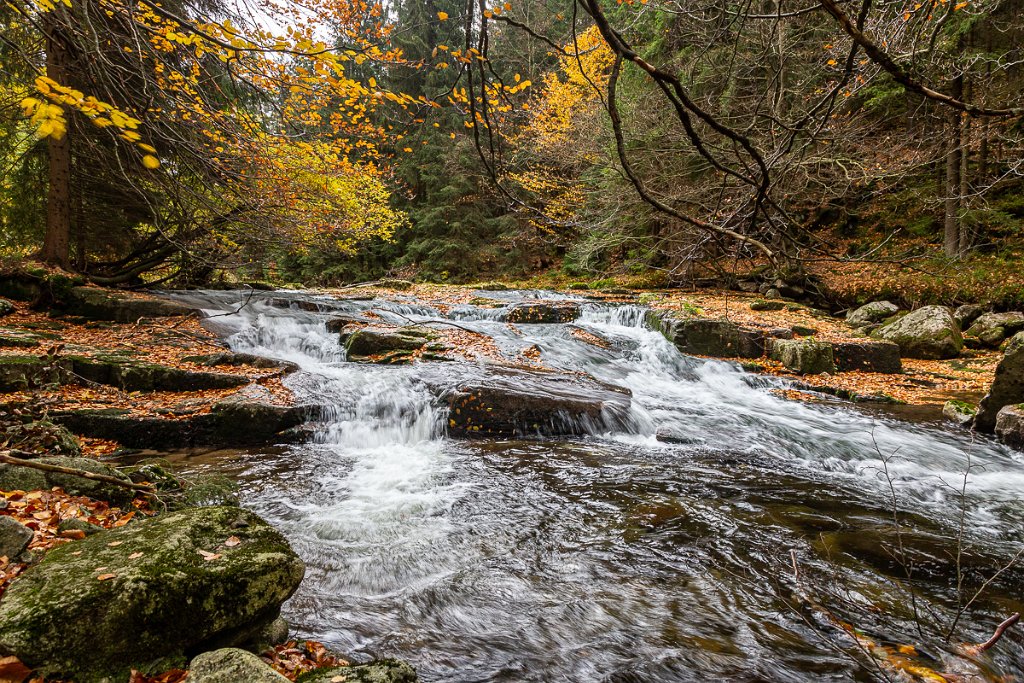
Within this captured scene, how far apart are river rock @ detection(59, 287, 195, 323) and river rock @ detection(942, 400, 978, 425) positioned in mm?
14064

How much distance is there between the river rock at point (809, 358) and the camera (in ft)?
30.9

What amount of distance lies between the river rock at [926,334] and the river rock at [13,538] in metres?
13.7

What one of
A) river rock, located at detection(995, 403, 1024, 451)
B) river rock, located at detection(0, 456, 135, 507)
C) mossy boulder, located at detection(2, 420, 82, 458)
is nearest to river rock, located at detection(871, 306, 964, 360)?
river rock, located at detection(995, 403, 1024, 451)

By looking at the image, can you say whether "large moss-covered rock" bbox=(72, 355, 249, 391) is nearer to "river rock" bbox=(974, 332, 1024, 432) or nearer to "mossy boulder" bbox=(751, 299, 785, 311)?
"river rock" bbox=(974, 332, 1024, 432)

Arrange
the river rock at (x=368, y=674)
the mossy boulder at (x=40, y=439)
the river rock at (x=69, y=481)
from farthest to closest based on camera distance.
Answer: the mossy boulder at (x=40, y=439) → the river rock at (x=69, y=481) → the river rock at (x=368, y=674)

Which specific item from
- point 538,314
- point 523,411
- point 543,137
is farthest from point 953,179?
point 523,411

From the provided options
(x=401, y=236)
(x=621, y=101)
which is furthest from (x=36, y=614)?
(x=401, y=236)

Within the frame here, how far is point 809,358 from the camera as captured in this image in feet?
31.1

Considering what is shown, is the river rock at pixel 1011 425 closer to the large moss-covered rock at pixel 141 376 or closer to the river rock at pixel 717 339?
the river rock at pixel 717 339

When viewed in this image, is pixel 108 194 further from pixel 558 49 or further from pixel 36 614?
pixel 558 49

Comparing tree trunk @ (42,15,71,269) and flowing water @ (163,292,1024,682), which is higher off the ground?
tree trunk @ (42,15,71,269)

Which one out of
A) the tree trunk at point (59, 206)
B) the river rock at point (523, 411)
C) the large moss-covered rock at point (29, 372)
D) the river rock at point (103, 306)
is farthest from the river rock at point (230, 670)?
the tree trunk at point (59, 206)

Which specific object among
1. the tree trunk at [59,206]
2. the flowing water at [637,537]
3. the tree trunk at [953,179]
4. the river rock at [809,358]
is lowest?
the flowing water at [637,537]

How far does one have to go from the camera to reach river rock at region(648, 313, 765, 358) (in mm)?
10508
